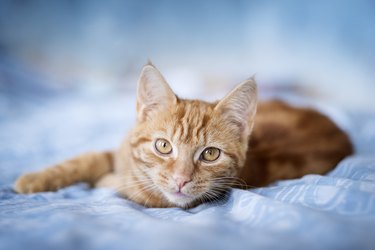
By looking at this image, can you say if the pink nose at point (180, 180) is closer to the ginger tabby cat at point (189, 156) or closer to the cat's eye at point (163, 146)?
the ginger tabby cat at point (189, 156)

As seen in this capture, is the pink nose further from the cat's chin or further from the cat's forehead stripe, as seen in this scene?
the cat's forehead stripe

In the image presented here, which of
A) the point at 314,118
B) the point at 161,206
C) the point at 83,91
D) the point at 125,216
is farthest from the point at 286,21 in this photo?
the point at 125,216

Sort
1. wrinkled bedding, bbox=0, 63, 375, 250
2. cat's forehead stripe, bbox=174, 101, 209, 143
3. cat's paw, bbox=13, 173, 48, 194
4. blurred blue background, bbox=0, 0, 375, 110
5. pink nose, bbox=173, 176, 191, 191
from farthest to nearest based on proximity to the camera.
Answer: blurred blue background, bbox=0, 0, 375, 110 → cat's paw, bbox=13, 173, 48, 194 → cat's forehead stripe, bbox=174, 101, 209, 143 → pink nose, bbox=173, 176, 191, 191 → wrinkled bedding, bbox=0, 63, 375, 250

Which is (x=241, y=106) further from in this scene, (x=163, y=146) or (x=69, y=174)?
(x=69, y=174)

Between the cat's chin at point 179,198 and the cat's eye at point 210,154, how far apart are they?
165 mm

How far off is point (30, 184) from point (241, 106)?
0.95m

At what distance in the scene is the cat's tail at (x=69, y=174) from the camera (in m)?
1.52

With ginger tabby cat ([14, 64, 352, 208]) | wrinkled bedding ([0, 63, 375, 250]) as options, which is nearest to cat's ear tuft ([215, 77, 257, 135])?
ginger tabby cat ([14, 64, 352, 208])

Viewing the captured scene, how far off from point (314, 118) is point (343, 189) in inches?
40.3

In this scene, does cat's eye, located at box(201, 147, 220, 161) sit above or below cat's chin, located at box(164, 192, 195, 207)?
above

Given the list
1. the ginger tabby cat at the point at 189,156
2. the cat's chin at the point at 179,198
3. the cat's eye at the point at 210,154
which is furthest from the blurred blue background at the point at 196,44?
the cat's chin at the point at 179,198

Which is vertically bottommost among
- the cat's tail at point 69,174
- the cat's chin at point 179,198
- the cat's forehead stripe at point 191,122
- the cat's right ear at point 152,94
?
the cat's chin at point 179,198

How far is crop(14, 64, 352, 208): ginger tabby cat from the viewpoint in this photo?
4.27 ft

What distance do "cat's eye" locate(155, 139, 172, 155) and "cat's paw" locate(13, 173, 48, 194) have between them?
0.56 m
